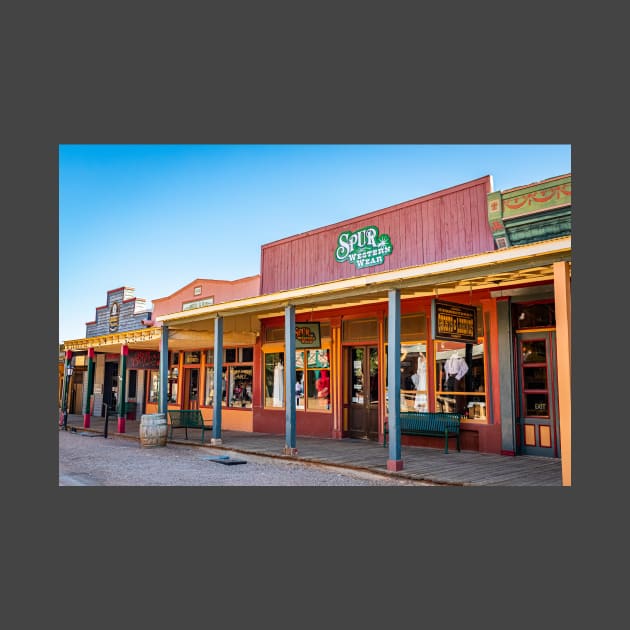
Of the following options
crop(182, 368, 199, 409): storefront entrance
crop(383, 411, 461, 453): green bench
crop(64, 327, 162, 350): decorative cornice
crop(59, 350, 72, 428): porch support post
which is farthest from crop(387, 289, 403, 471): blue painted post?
crop(59, 350, 72, 428): porch support post

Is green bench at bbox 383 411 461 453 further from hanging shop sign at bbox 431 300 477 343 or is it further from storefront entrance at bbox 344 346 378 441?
hanging shop sign at bbox 431 300 477 343

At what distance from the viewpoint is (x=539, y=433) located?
939cm

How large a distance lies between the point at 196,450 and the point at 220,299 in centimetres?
633

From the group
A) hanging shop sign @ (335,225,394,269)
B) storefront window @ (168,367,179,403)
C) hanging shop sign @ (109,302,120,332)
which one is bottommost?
storefront window @ (168,367,179,403)

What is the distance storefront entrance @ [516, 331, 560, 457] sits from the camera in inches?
364

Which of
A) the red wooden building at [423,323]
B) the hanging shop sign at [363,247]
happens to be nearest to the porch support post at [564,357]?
the red wooden building at [423,323]

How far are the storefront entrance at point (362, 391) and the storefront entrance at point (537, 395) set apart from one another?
3385 millimetres

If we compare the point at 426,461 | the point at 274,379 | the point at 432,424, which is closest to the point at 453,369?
the point at 432,424

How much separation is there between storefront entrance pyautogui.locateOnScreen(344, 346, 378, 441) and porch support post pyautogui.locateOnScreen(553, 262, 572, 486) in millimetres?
6112

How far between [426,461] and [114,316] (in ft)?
57.6

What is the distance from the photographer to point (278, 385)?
581 inches

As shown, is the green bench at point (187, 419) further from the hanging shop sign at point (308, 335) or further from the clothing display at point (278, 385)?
the hanging shop sign at point (308, 335)

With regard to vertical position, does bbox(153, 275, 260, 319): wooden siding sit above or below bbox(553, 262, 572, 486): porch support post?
above

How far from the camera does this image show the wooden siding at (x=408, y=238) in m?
10.4
